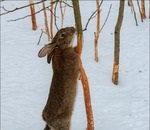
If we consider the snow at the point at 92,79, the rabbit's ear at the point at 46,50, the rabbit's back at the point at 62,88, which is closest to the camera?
the rabbit's ear at the point at 46,50

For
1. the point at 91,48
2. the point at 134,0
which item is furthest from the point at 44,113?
the point at 134,0

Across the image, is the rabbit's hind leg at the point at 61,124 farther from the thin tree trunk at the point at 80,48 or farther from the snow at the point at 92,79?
the snow at the point at 92,79

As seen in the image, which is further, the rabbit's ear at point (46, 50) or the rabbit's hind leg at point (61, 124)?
the rabbit's hind leg at point (61, 124)

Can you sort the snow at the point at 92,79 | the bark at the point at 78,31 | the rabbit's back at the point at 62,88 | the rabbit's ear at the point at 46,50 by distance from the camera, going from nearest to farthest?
1. the rabbit's ear at the point at 46,50
2. the rabbit's back at the point at 62,88
3. the bark at the point at 78,31
4. the snow at the point at 92,79

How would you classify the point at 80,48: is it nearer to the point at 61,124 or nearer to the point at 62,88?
the point at 62,88

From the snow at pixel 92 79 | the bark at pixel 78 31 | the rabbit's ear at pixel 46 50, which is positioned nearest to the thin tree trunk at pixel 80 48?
the bark at pixel 78 31

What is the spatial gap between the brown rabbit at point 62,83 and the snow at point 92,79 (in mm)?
949

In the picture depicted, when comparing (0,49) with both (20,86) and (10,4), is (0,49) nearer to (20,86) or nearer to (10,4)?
(20,86)

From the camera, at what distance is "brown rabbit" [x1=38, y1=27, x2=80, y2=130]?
2367mm

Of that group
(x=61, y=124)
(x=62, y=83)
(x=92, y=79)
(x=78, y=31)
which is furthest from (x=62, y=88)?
(x=92, y=79)

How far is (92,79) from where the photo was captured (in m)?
4.43

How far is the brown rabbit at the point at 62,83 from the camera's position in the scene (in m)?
2.37

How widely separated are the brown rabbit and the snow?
0.95 meters

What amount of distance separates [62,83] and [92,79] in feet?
6.84
